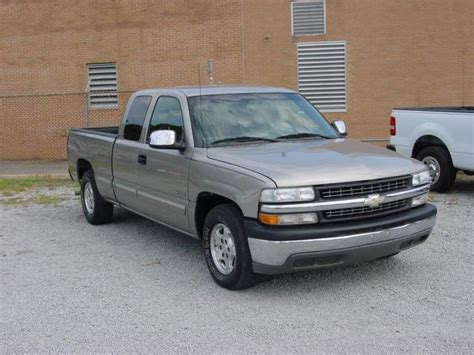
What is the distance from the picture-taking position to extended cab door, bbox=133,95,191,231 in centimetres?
570

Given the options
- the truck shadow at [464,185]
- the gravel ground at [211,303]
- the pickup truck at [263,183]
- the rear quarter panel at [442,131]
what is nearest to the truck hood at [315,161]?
the pickup truck at [263,183]

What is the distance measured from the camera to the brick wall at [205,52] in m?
16.4

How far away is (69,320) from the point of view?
15.0 ft

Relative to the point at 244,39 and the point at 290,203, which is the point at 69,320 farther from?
the point at 244,39

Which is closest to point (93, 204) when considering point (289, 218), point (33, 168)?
point (289, 218)

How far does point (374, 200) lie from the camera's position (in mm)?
4781

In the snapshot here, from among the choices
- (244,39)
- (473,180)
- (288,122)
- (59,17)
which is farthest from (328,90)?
(288,122)

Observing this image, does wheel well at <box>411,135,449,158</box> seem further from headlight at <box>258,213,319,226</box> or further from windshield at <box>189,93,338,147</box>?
headlight at <box>258,213,319,226</box>

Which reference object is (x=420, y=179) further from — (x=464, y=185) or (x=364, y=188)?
(x=464, y=185)

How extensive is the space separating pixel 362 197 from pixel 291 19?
1302cm

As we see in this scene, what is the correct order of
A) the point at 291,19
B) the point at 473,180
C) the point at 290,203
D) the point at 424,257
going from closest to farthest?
the point at 290,203, the point at 424,257, the point at 473,180, the point at 291,19

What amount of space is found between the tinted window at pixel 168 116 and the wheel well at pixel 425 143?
17.5 ft

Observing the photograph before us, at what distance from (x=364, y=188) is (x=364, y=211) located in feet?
0.62

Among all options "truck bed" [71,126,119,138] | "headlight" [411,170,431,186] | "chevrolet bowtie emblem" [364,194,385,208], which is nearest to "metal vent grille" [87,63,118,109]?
"truck bed" [71,126,119,138]
